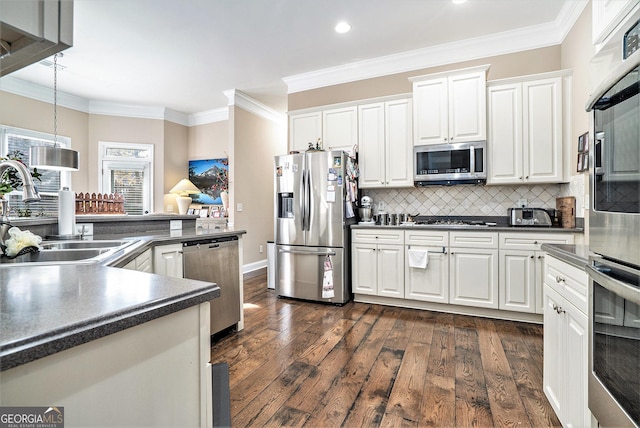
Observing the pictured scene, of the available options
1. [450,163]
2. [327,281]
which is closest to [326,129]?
[450,163]

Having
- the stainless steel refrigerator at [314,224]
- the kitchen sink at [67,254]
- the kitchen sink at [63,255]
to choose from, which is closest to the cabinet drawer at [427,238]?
the stainless steel refrigerator at [314,224]

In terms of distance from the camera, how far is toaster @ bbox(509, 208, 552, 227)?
3068mm

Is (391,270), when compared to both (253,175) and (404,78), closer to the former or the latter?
(404,78)

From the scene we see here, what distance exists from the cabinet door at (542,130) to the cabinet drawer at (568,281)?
192 cm

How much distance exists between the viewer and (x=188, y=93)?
5.18 m

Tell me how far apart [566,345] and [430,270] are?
1.93 m

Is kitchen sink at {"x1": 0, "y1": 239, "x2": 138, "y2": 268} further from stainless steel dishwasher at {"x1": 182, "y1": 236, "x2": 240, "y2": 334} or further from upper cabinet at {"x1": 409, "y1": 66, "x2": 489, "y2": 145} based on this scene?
upper cabinet at {"x1": 409, "y1": 66, "x2": 489, "y2": 145}

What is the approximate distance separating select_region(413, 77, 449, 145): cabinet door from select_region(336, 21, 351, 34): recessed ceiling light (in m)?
0.97

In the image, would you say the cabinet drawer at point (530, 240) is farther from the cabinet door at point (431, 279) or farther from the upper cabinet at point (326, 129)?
the upper cabinet at point (326, 129)

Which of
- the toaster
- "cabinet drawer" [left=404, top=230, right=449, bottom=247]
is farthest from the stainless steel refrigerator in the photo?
the toaster

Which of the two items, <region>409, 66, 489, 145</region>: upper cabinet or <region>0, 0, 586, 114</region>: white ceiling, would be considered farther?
<region>409, 66, 489, 145</region>: upper cabinet

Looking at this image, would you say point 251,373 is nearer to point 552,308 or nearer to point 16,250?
point 16,250

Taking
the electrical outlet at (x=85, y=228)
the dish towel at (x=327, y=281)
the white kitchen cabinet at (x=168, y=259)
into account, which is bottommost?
the dish towel at (x=327, y=281)

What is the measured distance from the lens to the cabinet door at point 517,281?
2920 millimetres
